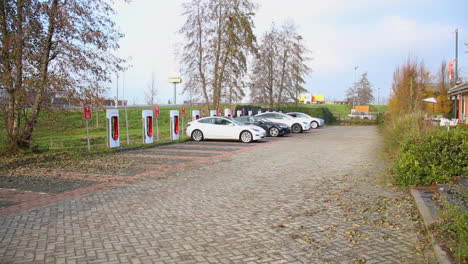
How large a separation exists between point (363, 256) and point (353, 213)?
192 centimetres

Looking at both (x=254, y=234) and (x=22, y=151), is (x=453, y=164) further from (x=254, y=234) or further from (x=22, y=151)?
(x=22, y=151)

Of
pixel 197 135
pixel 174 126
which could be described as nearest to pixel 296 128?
pixel 197 135

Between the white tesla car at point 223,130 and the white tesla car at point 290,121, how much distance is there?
27.3ft

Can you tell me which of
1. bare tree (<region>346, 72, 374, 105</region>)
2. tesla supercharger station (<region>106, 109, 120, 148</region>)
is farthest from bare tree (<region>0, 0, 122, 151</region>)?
bare tree (<region>346, 72, 374, 105</region>)

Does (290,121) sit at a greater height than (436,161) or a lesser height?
greater

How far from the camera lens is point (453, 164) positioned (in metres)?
7.93

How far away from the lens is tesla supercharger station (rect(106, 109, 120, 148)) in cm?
1558

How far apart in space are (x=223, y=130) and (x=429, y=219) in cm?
1531

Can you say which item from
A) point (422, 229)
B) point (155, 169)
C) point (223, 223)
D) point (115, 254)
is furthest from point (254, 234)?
point (155, 169)

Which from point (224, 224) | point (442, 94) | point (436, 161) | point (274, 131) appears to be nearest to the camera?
point (224, 224)

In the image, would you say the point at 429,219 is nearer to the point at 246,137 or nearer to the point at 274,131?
the point at 246,137

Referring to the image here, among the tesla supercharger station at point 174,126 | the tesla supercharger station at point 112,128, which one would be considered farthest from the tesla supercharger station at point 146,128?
the tesla supercharger station at point 112,128

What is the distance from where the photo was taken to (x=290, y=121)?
2877 cm

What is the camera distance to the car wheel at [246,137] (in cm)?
2000
